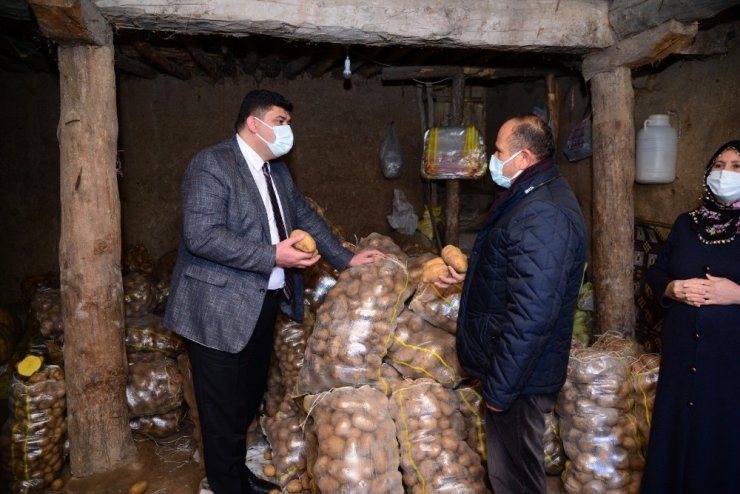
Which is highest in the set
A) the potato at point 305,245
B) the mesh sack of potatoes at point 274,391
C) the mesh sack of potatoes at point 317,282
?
the potato at point 305,245

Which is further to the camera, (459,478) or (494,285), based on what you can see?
(459,478)

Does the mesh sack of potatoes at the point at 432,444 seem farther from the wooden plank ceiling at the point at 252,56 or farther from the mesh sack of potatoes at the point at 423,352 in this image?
the wooden plank ceiling at the point at 252,56

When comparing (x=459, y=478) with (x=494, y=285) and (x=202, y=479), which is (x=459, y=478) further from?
(x=202, y=479)

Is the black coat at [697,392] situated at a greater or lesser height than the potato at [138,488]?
greater

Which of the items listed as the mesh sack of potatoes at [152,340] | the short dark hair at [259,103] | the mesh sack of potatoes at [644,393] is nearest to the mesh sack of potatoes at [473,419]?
the mesh sack of potatoes at [644,393]

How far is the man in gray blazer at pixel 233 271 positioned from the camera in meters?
2.48

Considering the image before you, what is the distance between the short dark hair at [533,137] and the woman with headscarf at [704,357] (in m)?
0.87

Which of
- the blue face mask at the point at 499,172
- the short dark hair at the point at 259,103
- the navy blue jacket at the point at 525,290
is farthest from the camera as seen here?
the short dark hair at the point at 259,103

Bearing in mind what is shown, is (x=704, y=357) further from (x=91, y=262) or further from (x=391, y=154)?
(x=391, y=154)

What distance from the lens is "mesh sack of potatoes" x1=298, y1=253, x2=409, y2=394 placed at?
2.76 meters

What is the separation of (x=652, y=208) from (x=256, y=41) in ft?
12.5

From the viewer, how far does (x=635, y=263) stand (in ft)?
14.3

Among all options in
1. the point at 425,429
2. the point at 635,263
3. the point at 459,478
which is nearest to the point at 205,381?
the point at 425,429

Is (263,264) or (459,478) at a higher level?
(263,264)
